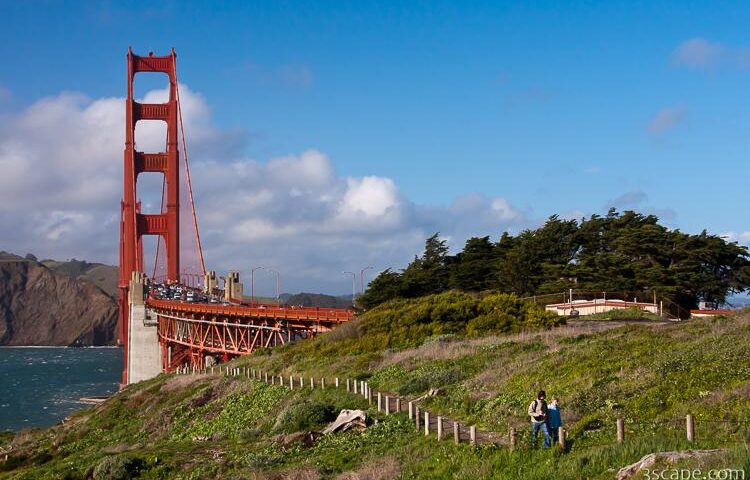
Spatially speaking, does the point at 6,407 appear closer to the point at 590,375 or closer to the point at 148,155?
the point at 148,155

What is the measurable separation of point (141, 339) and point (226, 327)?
93.7 ft

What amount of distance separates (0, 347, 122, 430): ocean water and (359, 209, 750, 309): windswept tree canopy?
2887 cm

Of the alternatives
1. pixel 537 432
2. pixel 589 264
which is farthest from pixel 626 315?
pixel 537 432

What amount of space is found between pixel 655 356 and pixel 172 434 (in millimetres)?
17216

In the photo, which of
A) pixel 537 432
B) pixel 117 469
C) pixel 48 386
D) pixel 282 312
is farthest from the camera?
pixel 48 386

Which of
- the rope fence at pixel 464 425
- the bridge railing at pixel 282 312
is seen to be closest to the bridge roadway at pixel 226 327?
the bridge railing at pixel 282 312

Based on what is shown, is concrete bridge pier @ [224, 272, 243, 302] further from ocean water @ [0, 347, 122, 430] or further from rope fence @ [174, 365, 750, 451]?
rope fence @ [174, 365, 750, 451]

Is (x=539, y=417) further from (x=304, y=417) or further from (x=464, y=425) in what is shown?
(x=304, y=417)

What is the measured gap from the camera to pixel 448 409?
24.0m

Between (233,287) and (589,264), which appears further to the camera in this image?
(233,287)

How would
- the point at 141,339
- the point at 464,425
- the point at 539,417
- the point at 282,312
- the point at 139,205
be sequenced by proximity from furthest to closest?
the point at 139,205, the point at 141,339, the point at 282,312, the point at 464,425, the point at 539,417

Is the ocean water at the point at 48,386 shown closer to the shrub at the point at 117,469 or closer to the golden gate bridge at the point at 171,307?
the golden gate bridge at the point at 171,307

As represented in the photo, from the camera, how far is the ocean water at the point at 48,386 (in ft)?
238

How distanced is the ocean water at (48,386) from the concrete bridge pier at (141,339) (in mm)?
3840
